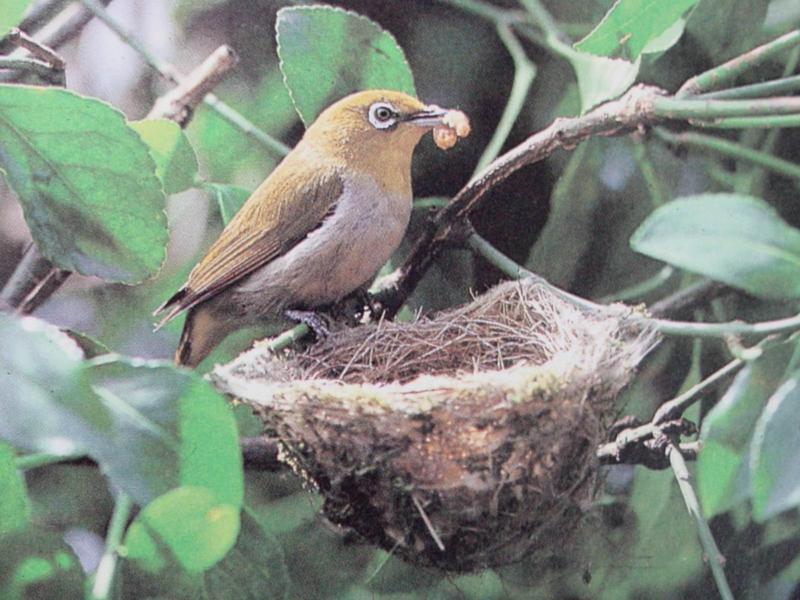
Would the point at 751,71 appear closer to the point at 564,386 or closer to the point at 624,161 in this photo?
the point at 624,161

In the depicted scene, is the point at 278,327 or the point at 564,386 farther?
the point at 278,327

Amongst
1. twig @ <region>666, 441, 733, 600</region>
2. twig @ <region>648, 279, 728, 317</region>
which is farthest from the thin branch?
twig @ <region>666, 441, 733, 600</region>

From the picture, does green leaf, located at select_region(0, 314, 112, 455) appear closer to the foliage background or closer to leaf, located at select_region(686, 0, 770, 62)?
the foliage background

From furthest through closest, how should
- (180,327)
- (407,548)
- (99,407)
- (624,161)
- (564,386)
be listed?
(624,161), (180,327), (407,548), (564,386), (99,407)

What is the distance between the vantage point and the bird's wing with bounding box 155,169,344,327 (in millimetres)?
1533

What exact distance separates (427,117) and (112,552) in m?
0.80

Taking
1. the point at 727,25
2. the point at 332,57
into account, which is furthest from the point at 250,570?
the point at 727,25

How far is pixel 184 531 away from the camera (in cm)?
134

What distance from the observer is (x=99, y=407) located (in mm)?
1249

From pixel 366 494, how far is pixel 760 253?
→ 630 mm

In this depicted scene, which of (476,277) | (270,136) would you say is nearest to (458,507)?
(476,277)

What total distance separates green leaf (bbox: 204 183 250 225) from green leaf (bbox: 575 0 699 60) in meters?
0.60

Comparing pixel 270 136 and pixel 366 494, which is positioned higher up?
pixel 270 136

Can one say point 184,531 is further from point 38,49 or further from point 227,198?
point 38,49
